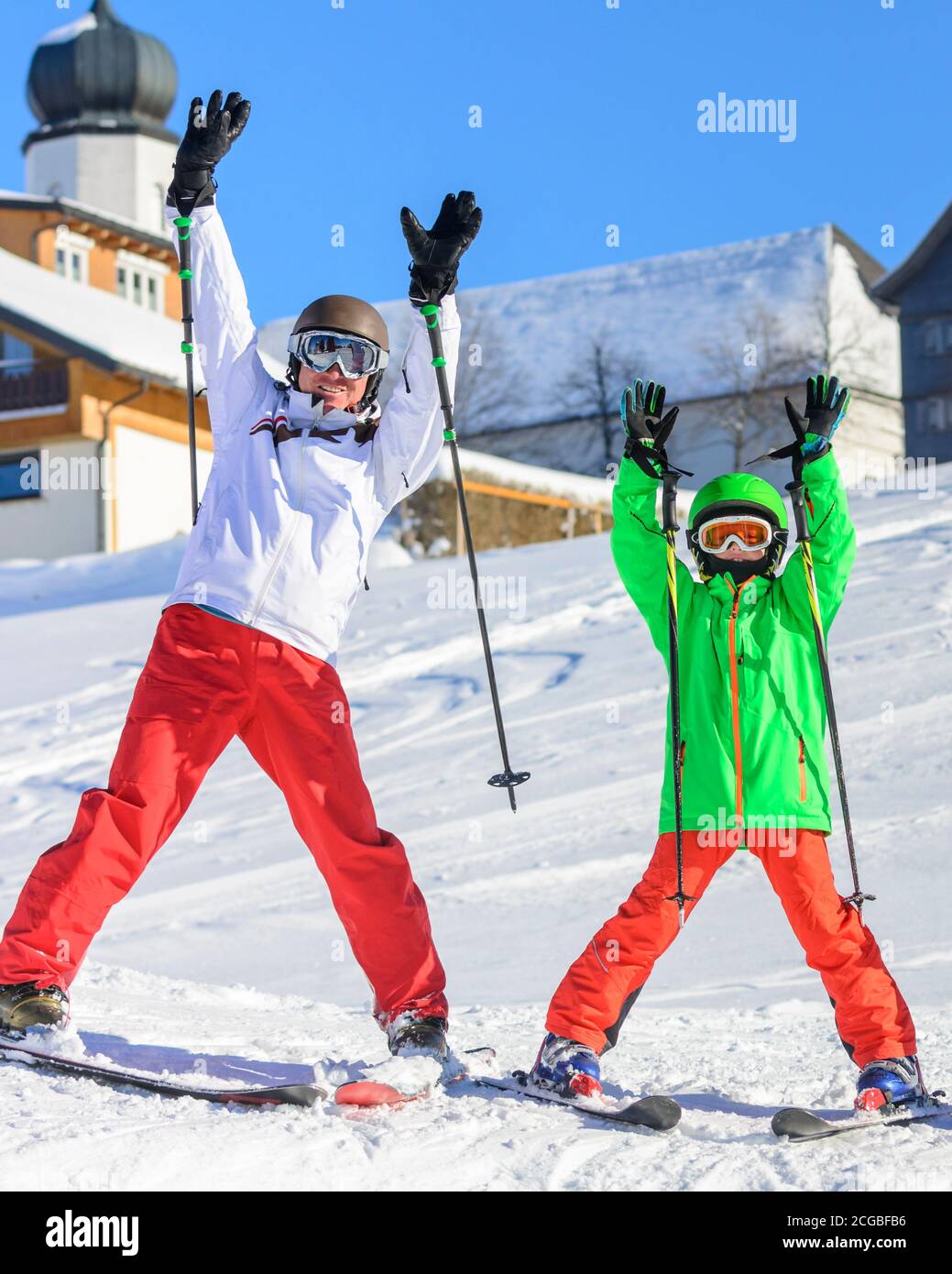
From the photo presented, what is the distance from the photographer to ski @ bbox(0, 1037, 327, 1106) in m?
3.51

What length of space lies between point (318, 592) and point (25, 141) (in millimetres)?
39873

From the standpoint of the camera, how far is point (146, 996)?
5.55m

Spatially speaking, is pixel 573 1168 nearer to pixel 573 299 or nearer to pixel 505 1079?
pixel 505 1079

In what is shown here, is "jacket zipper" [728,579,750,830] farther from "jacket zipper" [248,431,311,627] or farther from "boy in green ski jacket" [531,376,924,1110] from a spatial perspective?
"jacket zipper" [248,431,311,627]

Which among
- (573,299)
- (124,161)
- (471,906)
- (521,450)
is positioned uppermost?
(124,161)

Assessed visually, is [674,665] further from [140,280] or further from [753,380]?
[753,380]

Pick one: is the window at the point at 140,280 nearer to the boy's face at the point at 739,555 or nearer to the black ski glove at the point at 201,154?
the black ski glove at the point at 201,154

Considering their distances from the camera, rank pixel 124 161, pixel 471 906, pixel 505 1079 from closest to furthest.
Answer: pixel 505 1079, pixel 471 906, pixel 124 161

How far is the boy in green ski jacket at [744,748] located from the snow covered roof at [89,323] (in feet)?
65.0

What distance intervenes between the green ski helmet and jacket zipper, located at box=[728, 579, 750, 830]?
0.18 ft

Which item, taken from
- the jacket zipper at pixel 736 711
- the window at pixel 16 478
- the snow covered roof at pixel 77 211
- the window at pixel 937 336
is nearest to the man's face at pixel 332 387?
the jacket zipper at pixel 736 711

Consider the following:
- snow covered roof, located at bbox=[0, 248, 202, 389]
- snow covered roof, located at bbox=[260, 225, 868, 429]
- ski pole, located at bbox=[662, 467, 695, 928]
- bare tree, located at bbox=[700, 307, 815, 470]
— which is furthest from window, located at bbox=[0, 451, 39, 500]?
ski pole, located at bbox=[662, 467, 695, 928]

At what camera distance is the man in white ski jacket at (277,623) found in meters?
3.79

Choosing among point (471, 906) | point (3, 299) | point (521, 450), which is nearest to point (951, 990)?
point (471, 906)
